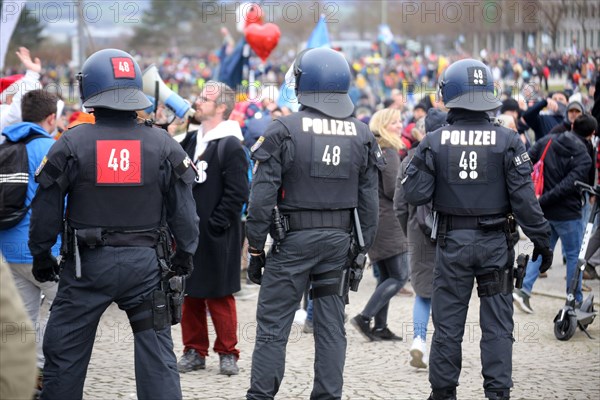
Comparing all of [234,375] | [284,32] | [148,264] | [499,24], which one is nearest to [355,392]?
[234,375]

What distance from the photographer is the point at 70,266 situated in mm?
4855

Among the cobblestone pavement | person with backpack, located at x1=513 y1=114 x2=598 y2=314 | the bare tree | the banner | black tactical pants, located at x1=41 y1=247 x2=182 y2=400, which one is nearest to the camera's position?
black tactical pants, located at x1=41 y1=247 x2=182 y2=400

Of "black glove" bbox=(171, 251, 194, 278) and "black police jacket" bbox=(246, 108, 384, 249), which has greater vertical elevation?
"black police jacket" bbox=(246, 108, 384, 249)

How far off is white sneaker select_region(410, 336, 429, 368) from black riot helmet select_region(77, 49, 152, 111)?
298 cm

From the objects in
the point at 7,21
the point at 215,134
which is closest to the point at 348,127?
the point at 215,134

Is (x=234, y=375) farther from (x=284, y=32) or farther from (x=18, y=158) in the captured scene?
(x=284, y=32)

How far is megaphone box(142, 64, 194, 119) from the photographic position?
7625 millimetres

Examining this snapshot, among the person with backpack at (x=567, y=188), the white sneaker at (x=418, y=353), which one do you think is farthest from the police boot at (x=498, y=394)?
the person with backpack at (x=567, y=188)

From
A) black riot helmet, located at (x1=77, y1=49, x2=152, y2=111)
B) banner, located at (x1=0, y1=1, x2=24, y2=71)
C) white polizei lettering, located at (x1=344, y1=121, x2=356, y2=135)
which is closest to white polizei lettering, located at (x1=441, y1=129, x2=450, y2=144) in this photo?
white polizei lettering, located at (x1=344, y1=121, x2=356, y2=135)

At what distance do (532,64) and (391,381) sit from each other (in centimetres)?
1330

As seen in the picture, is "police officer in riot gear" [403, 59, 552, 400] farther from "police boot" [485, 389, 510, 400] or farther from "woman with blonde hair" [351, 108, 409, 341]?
"woman with blonde hair" [351, 108, 409, 341]

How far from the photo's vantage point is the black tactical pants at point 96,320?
186 inches

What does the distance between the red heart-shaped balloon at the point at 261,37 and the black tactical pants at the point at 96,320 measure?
13037 mm

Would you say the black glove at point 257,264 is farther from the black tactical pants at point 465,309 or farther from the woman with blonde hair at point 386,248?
the woman with blonde hair at point 386,248
